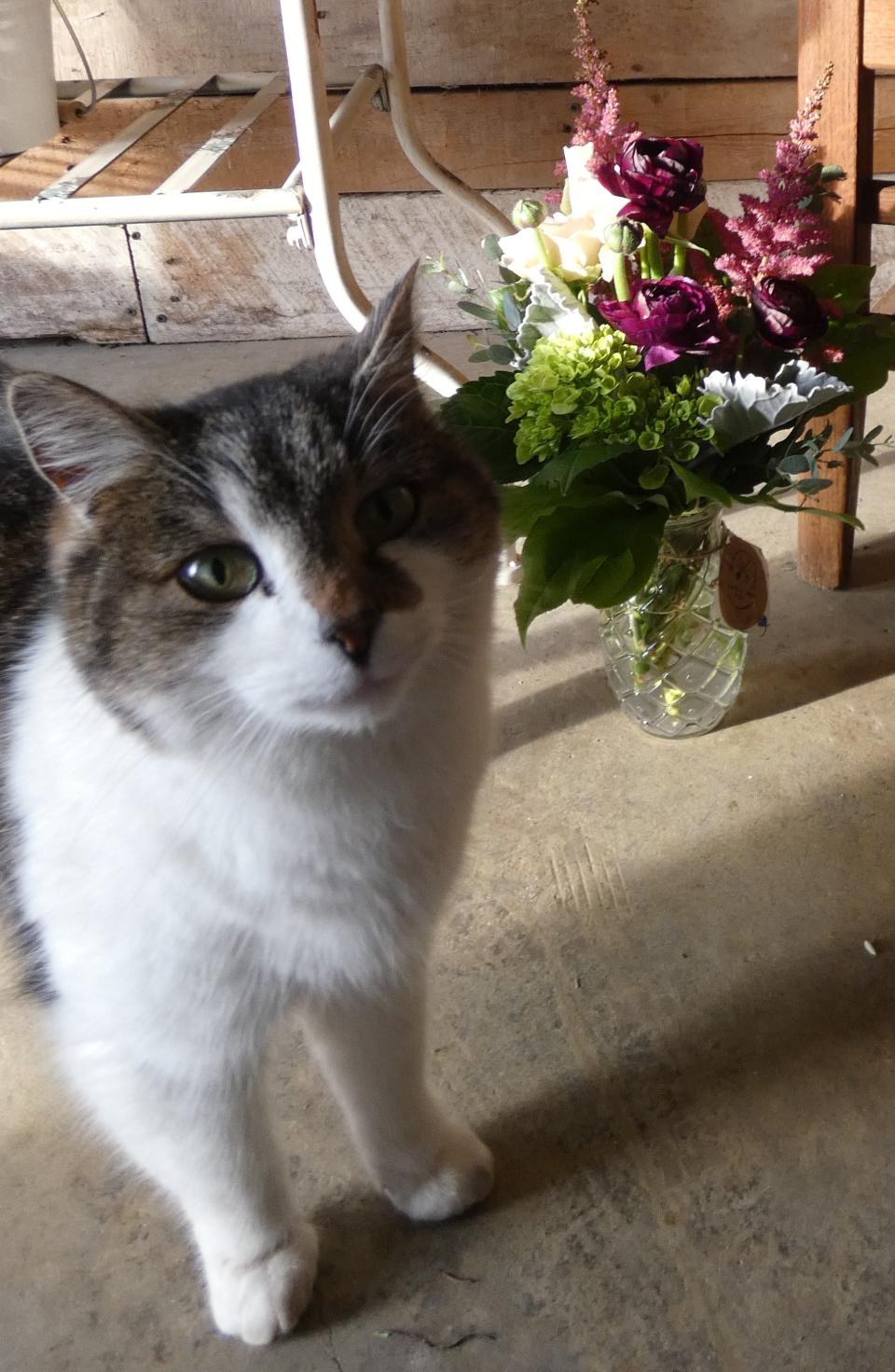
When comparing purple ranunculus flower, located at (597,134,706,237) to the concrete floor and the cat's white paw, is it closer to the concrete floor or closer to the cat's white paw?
the concrete floor

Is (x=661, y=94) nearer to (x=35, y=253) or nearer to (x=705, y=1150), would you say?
(x=35, y=253)

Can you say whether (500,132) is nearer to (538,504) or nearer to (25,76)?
(25,76)

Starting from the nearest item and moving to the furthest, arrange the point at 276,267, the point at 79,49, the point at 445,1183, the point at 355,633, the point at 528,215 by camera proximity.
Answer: the point at 355,633, the point at 445,1183, the point at 528,215, the point at 79,49, the point at 276,267

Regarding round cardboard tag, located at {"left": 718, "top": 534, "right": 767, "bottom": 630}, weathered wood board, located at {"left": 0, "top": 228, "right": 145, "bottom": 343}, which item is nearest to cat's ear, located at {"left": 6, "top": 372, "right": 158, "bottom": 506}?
round cardboard tag, located at {"left": 718, "top": 534, "right": 767, "bottom": 630}

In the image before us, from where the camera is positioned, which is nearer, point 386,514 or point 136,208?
point 386,514

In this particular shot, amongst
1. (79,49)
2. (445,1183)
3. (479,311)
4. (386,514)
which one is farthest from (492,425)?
(79,49)

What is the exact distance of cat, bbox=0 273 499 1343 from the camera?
0.62 m

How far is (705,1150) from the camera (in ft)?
3.09

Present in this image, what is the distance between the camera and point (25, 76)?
160 centimetres

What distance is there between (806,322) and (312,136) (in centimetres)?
63

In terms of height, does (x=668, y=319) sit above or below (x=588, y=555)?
above

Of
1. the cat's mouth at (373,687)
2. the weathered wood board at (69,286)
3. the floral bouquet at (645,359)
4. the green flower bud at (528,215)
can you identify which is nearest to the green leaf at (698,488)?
the floral bouquet at (645,359)

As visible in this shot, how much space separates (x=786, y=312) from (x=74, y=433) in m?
0.76

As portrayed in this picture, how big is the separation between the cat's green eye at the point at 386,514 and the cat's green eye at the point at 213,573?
0.08 m
